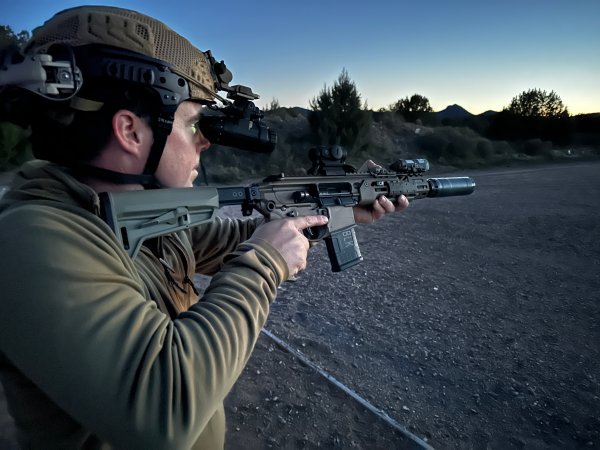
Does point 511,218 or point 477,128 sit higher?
point 477,128

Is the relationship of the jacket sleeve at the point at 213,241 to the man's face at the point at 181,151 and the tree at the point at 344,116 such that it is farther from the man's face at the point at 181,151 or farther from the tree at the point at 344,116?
the tree at the point at 344,116

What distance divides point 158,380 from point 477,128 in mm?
37941

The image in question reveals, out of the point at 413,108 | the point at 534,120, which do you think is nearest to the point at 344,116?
the point at 413,108

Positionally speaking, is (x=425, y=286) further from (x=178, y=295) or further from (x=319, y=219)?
(x=178, y=295)

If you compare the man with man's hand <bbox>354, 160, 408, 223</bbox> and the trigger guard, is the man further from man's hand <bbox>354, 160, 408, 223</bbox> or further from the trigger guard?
man's hand <bbox>354, 160, 408, 223</bbox>

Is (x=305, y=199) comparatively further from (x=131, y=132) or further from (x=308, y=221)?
(x=131, y=132)

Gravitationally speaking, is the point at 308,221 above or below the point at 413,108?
below

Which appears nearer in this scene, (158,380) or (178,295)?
(158,380)

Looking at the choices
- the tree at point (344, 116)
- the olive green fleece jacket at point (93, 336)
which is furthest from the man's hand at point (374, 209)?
the tree at point (344, 116)

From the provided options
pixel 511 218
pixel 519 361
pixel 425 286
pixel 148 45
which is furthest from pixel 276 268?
pixel 511 218

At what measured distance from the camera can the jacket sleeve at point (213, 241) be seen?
7.36ft

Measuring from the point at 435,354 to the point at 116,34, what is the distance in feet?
11.0

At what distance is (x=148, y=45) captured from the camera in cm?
144

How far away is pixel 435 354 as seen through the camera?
358 cm
